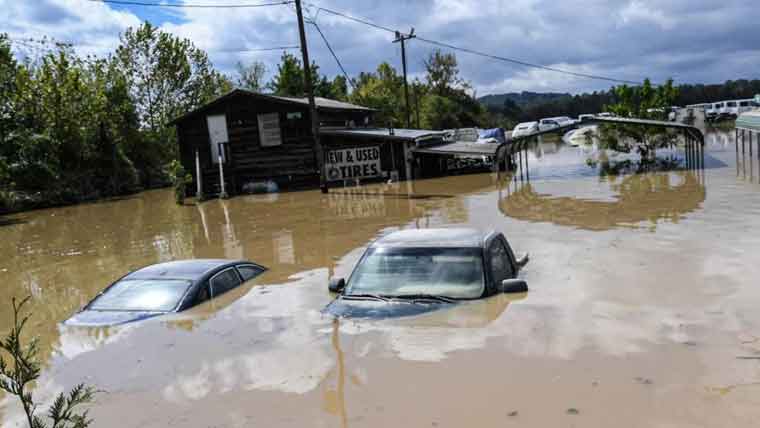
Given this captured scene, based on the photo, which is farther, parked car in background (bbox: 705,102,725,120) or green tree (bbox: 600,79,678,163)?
parked car in background (bbox: 705,102,725,120)

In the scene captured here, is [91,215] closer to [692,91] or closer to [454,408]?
[454,408]

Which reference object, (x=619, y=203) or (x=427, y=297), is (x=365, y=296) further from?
(x=619, y=203)

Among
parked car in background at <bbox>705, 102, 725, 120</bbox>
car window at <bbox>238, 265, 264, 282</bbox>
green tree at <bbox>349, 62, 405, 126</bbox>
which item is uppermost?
green tree at <bbox>349, 62, 405, 126</bbox>

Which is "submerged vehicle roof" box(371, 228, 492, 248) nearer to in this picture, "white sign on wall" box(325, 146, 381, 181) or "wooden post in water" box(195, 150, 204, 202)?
"wooden post in water" box(195, 150, 204, 202)

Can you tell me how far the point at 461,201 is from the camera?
26.7 m

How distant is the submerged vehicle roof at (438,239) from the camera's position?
8766mm

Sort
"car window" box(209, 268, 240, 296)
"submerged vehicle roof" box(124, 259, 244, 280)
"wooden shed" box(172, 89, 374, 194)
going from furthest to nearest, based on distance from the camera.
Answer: "wooden shed" box(172, 89, 374, 194), "car window" box(209, 268, 240, 296), "submerged vehicle roof" box(124, 259, 244, 280)

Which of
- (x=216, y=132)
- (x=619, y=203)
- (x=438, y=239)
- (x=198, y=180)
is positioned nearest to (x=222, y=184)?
(x=198, y=180)

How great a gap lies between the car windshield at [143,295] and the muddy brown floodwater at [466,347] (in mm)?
433

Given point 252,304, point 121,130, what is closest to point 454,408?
point 252,304

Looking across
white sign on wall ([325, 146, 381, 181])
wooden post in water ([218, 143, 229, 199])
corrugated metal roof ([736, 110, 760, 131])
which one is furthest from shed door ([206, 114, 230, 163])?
corrugated metal roof ([736, 110, 760, 131])

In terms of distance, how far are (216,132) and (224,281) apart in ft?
94.3

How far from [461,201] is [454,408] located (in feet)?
69.4

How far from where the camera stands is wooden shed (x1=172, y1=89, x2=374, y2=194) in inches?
1460
